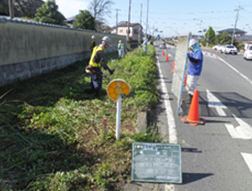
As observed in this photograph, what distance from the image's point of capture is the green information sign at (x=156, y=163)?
110 inches

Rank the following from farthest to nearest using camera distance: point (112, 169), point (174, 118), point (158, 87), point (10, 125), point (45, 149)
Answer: point (158, 87) → point (174, 118) → point (10, 125) → point (45, 149) → point (112, 169)

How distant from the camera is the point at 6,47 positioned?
665cm

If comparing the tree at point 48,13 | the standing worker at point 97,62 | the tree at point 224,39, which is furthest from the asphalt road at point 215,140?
the tree at point 224,39

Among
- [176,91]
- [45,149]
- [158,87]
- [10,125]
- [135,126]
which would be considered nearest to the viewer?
[45,149]

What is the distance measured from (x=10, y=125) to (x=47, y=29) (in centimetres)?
671

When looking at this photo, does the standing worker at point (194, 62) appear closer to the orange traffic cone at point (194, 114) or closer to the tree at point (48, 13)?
the orange traffic cone at point (194, 114)

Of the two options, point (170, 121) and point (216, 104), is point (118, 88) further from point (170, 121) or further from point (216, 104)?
point (216, 104)

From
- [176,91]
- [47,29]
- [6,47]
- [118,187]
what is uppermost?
[47,29]

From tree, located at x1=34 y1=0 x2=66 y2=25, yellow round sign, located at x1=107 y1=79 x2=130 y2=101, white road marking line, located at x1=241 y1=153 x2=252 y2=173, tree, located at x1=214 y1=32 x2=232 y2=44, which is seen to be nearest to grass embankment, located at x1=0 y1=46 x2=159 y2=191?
yellow round sign, located at x1=107 y1=79 x2=130 y2=101

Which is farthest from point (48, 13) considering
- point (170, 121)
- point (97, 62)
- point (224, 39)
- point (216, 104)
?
point (224, 39)

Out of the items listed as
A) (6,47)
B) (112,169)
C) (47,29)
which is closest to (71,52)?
(47,29)

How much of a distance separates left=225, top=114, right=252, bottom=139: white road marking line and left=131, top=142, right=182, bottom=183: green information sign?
2.03 m

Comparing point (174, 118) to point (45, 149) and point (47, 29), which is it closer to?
point (45, 149)

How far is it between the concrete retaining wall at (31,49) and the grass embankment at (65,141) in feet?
4.34
